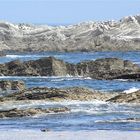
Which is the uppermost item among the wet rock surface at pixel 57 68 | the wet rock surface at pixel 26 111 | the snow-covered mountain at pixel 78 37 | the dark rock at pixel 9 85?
the wet rock surface at pixel 26 111

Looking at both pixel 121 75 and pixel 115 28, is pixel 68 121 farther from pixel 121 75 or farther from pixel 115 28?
pixel 115 28

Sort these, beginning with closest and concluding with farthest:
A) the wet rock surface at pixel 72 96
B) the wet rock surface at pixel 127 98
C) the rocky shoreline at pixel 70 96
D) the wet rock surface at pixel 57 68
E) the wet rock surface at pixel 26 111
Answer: the wet rock surface at pixel 26 111 → the wet rock surface at pixel 127 98 → the rocky shoreline at pixel 70 96 → the wet rock surface at pixel 72 96 → the wet rock surface at pixel 57 68

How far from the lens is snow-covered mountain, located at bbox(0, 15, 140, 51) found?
119m

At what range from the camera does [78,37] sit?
12569 cm

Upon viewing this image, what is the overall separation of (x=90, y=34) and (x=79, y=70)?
234ft

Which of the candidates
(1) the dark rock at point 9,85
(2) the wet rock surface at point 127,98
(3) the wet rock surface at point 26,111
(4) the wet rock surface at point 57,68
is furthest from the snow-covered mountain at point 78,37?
(3) the wet rock surface at point 26,111

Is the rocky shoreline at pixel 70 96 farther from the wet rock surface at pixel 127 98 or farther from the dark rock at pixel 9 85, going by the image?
the dark rock at pixel 9 85

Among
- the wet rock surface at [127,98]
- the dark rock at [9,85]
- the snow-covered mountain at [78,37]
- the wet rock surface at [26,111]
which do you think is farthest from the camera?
the snow-covered mountain at [78,37]

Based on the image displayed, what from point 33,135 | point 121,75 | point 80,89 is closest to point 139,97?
point 80,89

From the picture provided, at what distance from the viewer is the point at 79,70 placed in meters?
55.8

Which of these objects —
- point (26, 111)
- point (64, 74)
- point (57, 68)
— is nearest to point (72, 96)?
point (26, 111)

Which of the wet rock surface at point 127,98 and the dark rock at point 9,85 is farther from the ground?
the wet rock surface at point 127,98

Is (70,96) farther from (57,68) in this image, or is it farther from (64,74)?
(57,68)

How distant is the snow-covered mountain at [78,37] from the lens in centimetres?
11919
